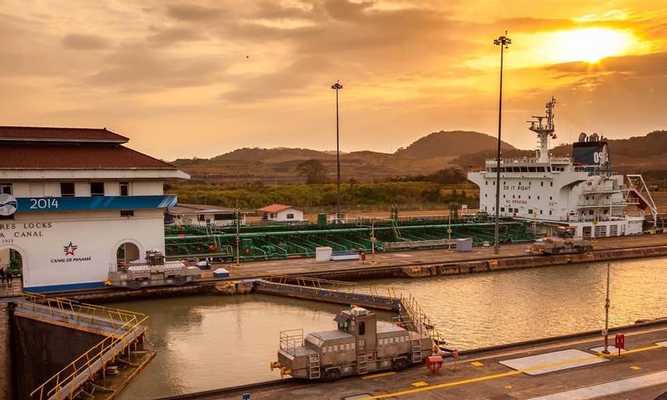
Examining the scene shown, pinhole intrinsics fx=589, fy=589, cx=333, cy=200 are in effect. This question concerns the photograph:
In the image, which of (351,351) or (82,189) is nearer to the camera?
(351,351)

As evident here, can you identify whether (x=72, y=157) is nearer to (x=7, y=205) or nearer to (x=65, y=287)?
(x=7, y=205)

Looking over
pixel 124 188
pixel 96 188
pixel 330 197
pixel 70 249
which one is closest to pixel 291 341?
pixel 70 249

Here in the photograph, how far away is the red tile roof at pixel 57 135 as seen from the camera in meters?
35.1

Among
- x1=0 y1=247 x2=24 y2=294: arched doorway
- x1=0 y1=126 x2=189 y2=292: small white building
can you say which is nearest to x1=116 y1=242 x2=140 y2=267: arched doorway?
x1=0 y1=126 x2=189 y2=292: small white building

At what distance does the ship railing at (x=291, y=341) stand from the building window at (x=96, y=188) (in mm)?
14869

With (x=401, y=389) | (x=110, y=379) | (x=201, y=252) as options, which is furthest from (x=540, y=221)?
(x=110, y=379)

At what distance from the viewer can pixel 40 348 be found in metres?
25.7

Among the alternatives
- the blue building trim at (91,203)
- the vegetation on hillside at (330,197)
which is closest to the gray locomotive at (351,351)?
the blue building trim at (91,203)

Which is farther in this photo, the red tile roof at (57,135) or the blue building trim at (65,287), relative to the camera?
the red tile roof at (57,135)

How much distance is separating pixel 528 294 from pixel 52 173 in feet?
96.3

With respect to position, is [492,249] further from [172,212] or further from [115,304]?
[172,212]

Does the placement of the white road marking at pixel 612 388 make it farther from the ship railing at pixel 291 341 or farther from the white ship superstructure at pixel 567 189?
the white ship superstructure at pixel 567 189

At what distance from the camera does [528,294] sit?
37.3 meters

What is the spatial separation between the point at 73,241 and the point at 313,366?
2054 cm
